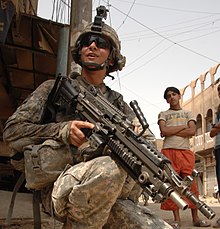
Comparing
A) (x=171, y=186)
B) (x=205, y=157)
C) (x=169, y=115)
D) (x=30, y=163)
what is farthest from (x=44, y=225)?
(x=205, y=157)

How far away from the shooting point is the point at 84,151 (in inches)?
75.0

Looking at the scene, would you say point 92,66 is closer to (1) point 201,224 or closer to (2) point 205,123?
(1) point 201,224

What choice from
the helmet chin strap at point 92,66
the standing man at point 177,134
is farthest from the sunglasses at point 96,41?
the standing man at point 177,134

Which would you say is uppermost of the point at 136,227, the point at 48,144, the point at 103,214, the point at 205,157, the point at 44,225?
the point at 48,144

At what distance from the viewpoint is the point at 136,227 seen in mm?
1951

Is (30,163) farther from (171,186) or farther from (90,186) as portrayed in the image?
(171,186)

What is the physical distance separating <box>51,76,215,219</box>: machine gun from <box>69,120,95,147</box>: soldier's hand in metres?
0.04

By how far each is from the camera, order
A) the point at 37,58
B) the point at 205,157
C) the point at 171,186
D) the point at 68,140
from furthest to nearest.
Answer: the point at 205,157
the point at 37,58
the point at 68,140
the point at 171,186

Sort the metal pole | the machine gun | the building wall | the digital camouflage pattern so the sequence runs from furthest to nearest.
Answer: the building wall
the metal pole
the digital camouflage pattern
the machine gun

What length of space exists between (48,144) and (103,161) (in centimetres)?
36

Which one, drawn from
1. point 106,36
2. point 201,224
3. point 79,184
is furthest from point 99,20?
point 201,224

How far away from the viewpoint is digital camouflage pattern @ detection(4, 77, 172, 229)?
172 centimetres

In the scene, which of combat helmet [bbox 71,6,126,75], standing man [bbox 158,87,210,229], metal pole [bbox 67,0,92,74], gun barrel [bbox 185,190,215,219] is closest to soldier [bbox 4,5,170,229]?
combat helmet [bbox 71,6,126,75]

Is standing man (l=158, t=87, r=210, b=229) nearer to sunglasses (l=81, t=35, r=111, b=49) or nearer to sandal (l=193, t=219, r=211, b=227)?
sandal (l=193, t=219, r=211, b=227)
